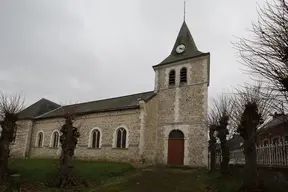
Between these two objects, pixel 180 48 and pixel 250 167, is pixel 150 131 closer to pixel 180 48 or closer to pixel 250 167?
pixel 180 48

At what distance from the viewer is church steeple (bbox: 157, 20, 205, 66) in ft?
70.3

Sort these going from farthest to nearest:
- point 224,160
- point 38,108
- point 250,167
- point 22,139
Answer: point 38,108 → point 22,139 → point 224,160 → point 250,167

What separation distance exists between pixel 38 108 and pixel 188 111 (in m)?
19.7

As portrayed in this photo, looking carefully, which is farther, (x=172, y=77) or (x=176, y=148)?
(x=172, y=77)

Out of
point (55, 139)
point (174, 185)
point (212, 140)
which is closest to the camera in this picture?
point (174, 185)

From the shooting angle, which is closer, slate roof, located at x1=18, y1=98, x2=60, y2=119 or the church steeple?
the church steeple

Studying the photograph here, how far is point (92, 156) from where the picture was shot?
20.8m

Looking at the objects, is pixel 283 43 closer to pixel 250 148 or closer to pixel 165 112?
pixel 250 148

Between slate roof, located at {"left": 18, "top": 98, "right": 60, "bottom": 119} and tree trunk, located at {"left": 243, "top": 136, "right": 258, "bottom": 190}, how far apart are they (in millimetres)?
24555

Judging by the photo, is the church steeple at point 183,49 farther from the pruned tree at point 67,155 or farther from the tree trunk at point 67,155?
the tree trunk at point 67,155

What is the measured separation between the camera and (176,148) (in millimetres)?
19375

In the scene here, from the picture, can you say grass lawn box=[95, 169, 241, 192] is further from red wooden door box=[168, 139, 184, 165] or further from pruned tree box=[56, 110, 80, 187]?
red wooden door box=[168, 139, 184, 165]

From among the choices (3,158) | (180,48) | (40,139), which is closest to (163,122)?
(180,48)

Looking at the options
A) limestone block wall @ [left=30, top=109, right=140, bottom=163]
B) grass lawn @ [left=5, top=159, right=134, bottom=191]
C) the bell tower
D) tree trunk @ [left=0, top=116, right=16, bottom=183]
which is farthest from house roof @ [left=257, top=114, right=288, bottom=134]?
tree trunk @ [left=0, top=116, right=16, bottom=183]
